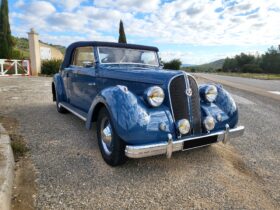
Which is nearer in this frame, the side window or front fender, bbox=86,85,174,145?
front fender, bbox=86,85,174,145

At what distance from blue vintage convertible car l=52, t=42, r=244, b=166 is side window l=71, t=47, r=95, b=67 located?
12 cm

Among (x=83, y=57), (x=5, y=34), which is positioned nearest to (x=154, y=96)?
(x=83, y=57)

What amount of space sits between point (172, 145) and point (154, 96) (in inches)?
26.4

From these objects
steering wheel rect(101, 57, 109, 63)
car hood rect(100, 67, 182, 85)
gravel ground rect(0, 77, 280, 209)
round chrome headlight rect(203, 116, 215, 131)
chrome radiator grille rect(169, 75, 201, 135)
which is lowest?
gravel ground rect(0, 77, 280, 209)

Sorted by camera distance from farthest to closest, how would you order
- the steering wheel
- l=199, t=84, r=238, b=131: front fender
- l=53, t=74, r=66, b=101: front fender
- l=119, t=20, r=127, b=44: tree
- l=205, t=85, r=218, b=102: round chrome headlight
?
1. l=119, t=20, r=127, b=44: tree
2. l=53, t=74, r=66, b=101: front fender
3. the steering wheel
4. l=205, t=85, r=218, b=102: round chrome headlight
5. l=199, t=84, r=238, b=131: front fender

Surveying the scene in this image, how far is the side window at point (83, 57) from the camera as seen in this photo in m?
4.49

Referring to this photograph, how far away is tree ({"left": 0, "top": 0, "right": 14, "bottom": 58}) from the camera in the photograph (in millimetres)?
19725

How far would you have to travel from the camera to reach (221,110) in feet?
12.0

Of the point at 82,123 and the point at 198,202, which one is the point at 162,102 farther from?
the point at 82,123

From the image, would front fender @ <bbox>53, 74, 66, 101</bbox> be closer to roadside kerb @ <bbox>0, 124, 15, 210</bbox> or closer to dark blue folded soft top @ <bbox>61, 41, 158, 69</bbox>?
dark blue folded soft top @ <bbox>61, 41, 158, 69</bbox>

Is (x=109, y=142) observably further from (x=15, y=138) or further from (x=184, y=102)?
(x=15, y=138)

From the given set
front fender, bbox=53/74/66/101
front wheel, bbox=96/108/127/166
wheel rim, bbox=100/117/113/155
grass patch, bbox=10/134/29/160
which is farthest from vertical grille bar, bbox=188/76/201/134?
front fender, bbox=53/74/66/101

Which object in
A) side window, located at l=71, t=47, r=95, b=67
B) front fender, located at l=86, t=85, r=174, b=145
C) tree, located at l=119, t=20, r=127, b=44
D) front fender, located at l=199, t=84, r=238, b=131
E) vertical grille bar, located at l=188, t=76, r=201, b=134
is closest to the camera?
front fender, located at l=86, t=85, r=174, b=145

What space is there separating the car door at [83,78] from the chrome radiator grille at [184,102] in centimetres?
166
